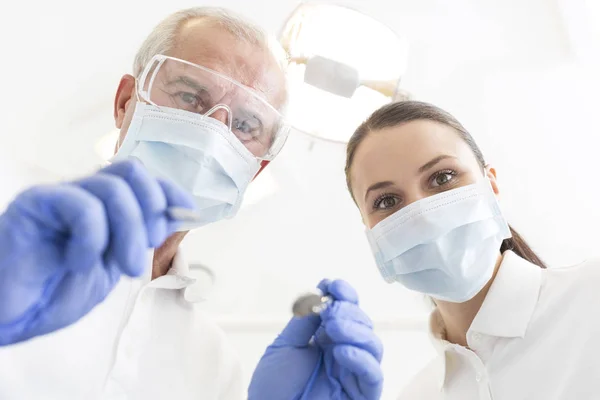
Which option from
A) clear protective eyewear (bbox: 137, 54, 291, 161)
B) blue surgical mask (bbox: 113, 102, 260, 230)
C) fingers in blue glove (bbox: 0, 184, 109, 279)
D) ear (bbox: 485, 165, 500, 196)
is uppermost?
Answer: fingers in blue glove (bbox: 0, 184, 109, 279)

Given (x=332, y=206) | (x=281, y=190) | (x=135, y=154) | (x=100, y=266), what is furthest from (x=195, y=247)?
(x=100, y=266)

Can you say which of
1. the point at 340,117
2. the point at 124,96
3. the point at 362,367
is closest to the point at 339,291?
the point at 362,367

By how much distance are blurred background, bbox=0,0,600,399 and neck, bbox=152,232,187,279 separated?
195 millimetres

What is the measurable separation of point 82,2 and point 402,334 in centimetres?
186

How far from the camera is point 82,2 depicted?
1.62m

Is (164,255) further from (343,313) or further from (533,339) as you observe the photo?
(533,339)

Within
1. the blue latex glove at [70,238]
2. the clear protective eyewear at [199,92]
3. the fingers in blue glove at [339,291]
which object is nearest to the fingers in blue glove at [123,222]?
the blue latex glove at [70,238]

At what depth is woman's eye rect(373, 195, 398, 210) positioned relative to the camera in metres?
1.18

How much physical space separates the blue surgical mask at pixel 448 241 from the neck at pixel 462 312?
0.38 feet

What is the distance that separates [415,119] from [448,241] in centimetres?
36

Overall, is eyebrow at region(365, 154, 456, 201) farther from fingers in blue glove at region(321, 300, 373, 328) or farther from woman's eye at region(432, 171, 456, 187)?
fingers in blue glove at region(321, 300, 373, 328)

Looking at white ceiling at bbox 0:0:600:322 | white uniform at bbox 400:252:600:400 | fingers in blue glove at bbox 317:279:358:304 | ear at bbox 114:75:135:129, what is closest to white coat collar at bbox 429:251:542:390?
white uniform at bbox 400:252:600:400

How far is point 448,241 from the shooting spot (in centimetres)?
106

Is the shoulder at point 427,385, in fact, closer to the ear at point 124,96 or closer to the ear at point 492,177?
the ear at point 492,177
